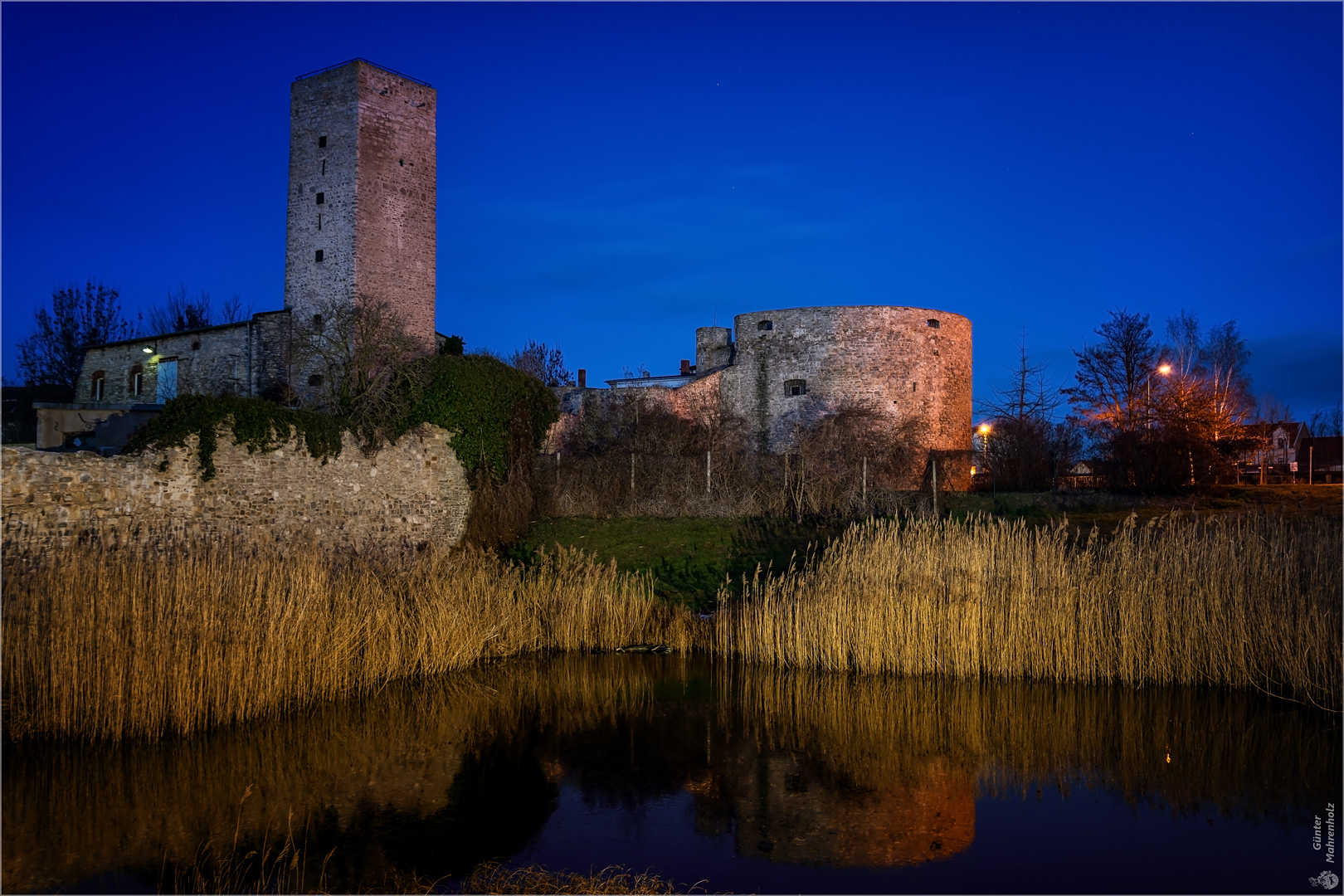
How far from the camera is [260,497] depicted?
13961 millimetres

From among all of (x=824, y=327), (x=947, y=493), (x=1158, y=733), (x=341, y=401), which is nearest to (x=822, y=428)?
(x=824, y=327)

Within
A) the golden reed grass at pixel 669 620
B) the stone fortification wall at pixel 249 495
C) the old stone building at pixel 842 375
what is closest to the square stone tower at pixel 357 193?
the old stone building at pixel 842 375

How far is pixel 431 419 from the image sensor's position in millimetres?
17234

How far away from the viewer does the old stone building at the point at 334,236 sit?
25172 millimetres

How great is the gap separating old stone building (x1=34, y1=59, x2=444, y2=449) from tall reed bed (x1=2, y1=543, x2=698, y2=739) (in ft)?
55.7

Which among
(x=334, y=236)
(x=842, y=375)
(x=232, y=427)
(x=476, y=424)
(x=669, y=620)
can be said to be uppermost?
(x=334, y=236)

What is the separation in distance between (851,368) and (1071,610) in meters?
18.9

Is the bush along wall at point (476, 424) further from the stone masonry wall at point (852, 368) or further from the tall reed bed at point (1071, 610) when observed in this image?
the stone masonry wall at point (852, 368)

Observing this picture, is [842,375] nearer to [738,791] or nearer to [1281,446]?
[738,791]

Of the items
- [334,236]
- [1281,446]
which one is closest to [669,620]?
[334,236]

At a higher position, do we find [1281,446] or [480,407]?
[1281,446]

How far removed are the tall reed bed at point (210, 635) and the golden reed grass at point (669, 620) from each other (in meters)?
0.02

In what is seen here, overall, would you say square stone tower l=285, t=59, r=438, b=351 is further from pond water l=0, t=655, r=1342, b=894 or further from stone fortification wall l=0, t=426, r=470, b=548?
pond water l=0, t=655, r=1342, b=894

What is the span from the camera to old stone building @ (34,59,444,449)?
25.2 m
